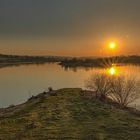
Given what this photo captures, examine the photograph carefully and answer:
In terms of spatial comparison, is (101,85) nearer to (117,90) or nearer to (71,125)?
(117,90)

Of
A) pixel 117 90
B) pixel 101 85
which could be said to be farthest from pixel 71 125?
pixel 101 85

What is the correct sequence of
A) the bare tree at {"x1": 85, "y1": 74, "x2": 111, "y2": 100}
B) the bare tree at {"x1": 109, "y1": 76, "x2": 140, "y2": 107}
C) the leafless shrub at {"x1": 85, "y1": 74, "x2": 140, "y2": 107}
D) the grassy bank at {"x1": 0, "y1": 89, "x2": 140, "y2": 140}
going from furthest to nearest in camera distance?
the bare tree at {"x1": 85, "y1": 74, "x2": 111, "y2": 100} < the leafless shrub at {"x1": 85, "y1": 74, "x2": 140, "y2": 107} < the bare tree at {"x1": 109, "y1": 76, "x2": 140, "y2": 107} < the grassy bank at {"x1": 0, "y1": 89, "x2": 140, "y2": 140}

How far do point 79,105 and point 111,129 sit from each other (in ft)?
37.6

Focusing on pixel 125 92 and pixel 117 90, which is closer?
pixel 125 92

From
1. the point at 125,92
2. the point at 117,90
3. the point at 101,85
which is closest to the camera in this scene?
the point at 125,92

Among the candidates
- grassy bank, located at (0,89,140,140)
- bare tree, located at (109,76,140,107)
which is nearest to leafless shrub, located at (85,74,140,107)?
bare tree, located at (109,76,140,107)

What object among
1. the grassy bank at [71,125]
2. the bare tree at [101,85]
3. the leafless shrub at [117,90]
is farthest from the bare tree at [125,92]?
the grassy bank at [71,125]

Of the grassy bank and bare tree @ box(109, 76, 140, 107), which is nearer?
the grassy bank

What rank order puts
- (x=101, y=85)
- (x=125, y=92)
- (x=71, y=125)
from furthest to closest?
(x=101, y=85), (x=125, y=92), (x=71, y=125)

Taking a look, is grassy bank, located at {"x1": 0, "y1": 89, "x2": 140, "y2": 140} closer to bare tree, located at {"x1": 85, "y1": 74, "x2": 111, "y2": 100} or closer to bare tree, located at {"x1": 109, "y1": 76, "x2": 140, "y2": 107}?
bare tree, located at {"x1": 109, "y1": 76, "x2": 140, "y2": 107}

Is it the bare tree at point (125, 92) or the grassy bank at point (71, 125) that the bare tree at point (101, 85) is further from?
the grassy bank at point (71, 125)

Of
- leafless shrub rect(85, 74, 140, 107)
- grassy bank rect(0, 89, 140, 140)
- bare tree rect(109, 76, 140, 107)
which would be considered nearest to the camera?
grassy bank rect(0, 89, 140, 140)

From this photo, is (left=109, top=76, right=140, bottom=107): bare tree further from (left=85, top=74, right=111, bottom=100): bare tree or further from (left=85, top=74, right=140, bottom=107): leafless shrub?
(left=85, top=74, right=111, bottom=100): bare tree

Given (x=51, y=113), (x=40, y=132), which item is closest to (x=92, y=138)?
(x=40, y=132)
